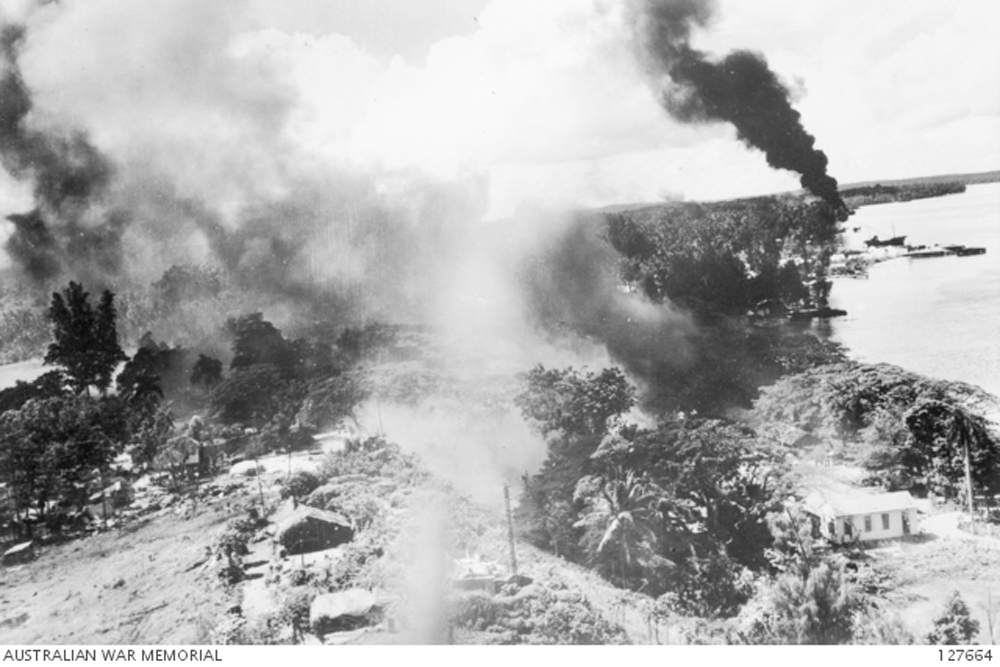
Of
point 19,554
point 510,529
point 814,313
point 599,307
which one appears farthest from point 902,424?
point 19,554

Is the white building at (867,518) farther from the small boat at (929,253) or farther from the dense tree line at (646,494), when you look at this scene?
the small boat at (929,253)

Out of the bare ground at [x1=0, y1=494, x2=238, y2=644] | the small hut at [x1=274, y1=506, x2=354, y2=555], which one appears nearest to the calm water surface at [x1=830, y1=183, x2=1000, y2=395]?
the small hut at [x1=274, y1=506, x2=354, y2=555]

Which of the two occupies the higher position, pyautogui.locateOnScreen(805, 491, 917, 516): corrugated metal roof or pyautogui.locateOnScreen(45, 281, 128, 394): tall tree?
pyautogui.locateOnScreen(45, 281, 128, 394): tall tree

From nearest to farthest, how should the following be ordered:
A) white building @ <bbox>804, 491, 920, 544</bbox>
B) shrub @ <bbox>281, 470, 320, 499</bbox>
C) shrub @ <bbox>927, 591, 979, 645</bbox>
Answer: shrub @ <bbox>927, 591, 979, 645</bbox>, white building @ <bbox>804, 491, 920, 544</bbox>, shrub @ <bbox>281, 470, 320, 499</bbox>

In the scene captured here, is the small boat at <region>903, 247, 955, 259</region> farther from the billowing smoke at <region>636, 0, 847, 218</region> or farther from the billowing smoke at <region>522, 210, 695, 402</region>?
the billowing smoke at <region>522, 210, 695, 402</region>

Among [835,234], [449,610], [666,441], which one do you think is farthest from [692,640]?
[835,234]

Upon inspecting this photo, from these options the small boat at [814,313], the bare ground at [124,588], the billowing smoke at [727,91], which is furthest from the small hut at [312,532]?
the billowing smoke at [727,91]

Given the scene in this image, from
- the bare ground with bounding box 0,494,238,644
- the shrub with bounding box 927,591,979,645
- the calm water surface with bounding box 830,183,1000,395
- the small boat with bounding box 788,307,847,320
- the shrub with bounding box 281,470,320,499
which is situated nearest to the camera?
the shrub with bounding box 927,591,979,645

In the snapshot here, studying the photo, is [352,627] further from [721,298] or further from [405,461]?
[721,298]
